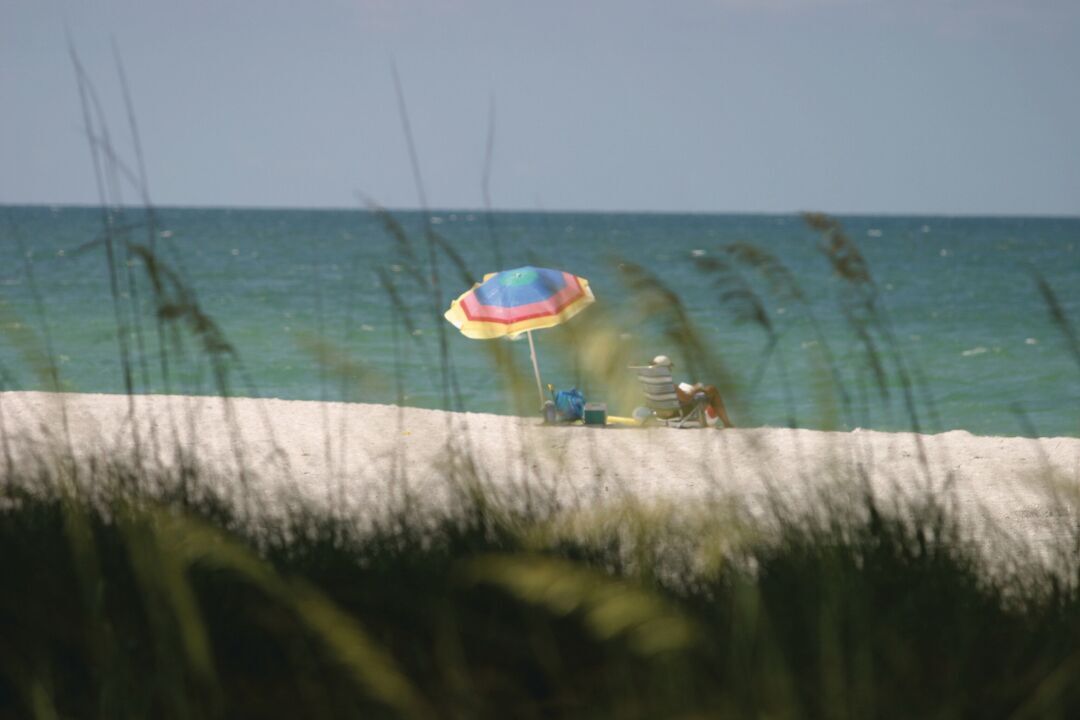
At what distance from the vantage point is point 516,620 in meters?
1.74

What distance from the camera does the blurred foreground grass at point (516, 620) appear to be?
137 cm

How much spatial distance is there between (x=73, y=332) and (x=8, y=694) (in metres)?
16.4

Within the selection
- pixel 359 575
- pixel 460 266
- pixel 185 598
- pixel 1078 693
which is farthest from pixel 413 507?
pixel 1078 693

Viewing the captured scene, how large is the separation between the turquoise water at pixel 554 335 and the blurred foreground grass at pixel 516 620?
0.26 meters

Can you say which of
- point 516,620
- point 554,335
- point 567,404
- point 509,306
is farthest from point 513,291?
point 516,620

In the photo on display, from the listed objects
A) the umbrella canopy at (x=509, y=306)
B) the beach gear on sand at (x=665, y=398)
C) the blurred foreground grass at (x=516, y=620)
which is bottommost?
the blurred foreground grass at (x=516, y=620)

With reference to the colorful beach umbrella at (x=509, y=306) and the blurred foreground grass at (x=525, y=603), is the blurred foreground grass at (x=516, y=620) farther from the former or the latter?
the colorful beach umbrella at (x=509, y=306)

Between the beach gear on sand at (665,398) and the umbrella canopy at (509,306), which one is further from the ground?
the umbrella canopy at (509,306)

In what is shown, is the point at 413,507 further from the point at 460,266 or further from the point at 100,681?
the point at 100,681

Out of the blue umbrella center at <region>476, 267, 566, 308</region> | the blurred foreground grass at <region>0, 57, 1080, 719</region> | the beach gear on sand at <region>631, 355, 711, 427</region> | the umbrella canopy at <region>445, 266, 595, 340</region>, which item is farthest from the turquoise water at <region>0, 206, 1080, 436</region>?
the beach gear on sand at <region>631, 355, 711, 427</region>

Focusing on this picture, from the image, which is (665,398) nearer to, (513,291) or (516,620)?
(513,291)

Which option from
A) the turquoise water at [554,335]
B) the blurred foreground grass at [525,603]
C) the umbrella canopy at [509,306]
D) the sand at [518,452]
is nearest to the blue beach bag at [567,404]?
the sand at [518,452]

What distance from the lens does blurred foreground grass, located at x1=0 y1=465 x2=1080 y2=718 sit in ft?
4.49

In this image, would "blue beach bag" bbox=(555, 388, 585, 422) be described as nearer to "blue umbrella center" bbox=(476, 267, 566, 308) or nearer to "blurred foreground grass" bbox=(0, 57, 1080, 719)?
"blue umbrella center" bbox=(476, 267, 566, 308)
